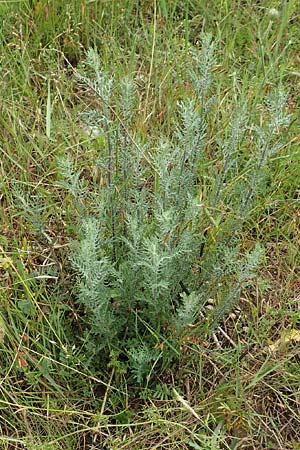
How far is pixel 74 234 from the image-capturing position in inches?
89.0

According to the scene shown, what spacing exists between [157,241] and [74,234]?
0.59 metres

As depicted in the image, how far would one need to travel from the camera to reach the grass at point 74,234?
194 cm

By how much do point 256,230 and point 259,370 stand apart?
1.98ft

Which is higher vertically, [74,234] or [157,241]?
[157,241]

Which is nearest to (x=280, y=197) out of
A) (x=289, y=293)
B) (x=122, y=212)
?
(x=289, y=293)

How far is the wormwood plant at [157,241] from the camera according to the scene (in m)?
1.75

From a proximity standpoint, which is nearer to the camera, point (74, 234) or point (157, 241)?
point (157, 241)

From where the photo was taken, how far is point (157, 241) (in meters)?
1.75

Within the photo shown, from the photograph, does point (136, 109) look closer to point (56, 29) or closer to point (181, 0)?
point (56, 29)

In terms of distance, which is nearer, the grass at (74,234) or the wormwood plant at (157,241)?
the wormwood plant at (157,241)

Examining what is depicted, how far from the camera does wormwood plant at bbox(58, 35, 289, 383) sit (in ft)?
5.74

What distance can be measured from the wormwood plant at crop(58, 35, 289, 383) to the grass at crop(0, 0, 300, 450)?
0.34 feet

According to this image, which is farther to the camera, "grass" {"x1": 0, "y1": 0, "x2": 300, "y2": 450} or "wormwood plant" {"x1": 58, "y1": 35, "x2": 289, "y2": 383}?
"grass" {"x1": 0, "y1": 0, "x2": 300, "y2": 450}

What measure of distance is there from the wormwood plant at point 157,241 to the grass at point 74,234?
104 mm
